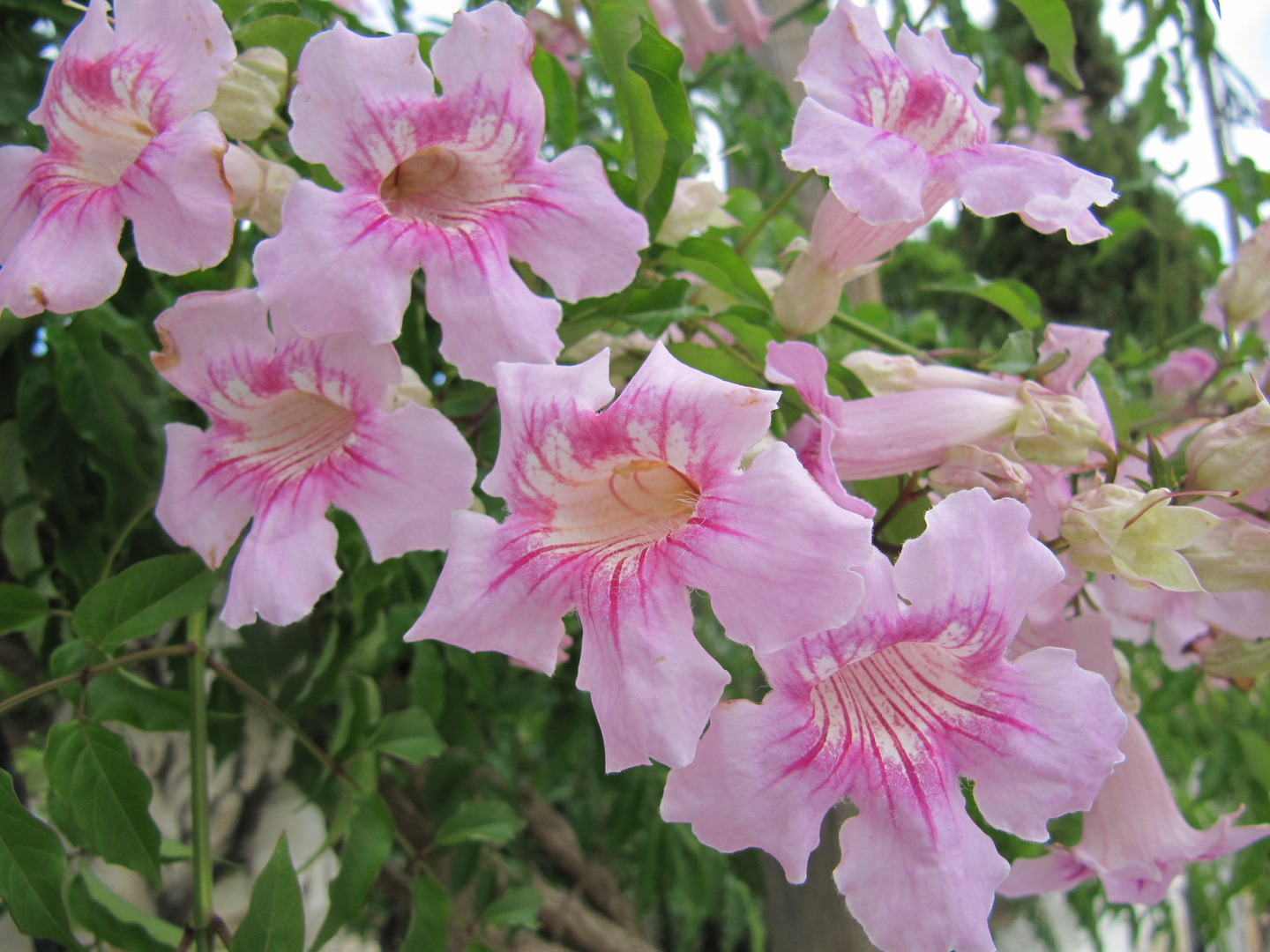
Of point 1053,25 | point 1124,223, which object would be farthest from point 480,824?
point 1124,223

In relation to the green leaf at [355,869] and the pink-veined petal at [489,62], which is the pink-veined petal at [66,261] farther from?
the green leaf at [355,869]

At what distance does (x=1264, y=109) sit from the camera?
89cm

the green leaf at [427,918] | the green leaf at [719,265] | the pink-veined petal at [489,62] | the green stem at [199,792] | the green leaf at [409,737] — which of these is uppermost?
the pink-veined petal at [489,62]

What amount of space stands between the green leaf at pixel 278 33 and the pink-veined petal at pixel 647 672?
428 millimetres

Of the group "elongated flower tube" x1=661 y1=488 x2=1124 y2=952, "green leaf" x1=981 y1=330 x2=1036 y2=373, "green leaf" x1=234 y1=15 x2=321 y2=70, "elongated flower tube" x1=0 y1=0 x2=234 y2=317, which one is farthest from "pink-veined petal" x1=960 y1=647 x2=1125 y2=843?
"green leaf" x1=234 y1=15 x2=321 y2=70

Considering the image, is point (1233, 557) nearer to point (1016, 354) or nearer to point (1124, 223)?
point (1016, 354)

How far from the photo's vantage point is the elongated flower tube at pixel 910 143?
1.52 ft

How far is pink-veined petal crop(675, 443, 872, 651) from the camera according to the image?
1.19 feet

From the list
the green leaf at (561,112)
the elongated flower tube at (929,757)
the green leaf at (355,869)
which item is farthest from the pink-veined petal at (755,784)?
the green leaf at (561,112)

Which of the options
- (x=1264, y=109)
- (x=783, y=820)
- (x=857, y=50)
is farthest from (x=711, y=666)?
(x=1264, y=109)

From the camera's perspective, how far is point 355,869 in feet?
2.33

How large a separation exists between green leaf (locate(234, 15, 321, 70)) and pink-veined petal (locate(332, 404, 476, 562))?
28 centimetres

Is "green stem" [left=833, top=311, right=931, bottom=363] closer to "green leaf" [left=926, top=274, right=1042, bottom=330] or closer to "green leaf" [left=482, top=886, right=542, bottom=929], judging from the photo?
"green leaf" [left=926, top=274, right=1042, bottom=330]

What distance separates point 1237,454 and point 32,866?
0.77m
